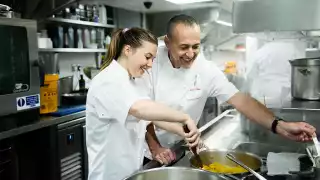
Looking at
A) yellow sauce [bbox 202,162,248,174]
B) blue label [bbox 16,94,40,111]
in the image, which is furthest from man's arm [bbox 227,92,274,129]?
blue label [bbox 16,94,40,111]

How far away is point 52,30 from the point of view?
332 centimetres

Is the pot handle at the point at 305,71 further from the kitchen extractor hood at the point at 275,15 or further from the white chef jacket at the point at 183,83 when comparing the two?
the kitchen extractor hood at the point at 275,15

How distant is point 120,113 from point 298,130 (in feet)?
2.78

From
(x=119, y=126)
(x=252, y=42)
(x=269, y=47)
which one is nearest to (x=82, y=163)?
(x=119, y=126)

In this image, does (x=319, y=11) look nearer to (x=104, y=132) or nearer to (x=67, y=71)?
(x=104, y=132)

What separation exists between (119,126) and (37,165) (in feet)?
5.00

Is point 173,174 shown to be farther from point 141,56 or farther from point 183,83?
point 183,83

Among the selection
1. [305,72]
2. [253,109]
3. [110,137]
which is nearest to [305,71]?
[305,72]

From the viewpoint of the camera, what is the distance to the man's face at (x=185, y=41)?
1.54 meters

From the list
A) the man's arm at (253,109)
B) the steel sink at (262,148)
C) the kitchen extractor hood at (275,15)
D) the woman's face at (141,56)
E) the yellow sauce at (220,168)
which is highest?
the kitchen extractor hood at (275,15)

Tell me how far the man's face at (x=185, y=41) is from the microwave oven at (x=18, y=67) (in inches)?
44.0

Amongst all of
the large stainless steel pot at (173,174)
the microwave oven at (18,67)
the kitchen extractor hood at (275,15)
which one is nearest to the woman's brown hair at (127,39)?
the kitchen extractor hood at (275,15)

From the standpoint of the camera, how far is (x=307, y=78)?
76.6 inches

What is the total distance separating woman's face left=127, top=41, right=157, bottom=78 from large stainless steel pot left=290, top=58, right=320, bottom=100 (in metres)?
1.12
